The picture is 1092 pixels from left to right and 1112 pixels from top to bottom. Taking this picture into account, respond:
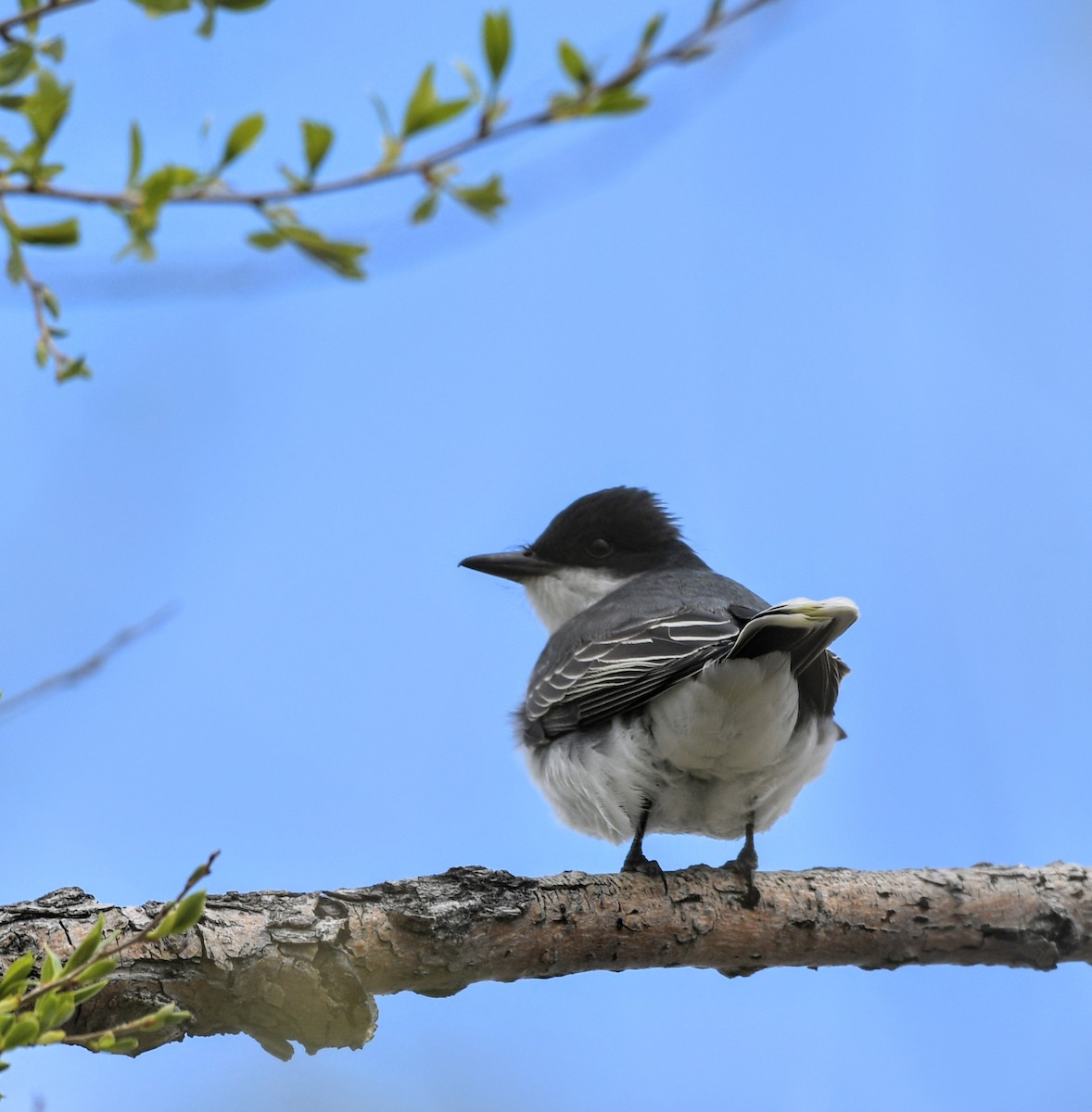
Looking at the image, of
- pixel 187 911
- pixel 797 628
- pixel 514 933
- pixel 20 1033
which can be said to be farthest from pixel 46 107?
pixel 797 628

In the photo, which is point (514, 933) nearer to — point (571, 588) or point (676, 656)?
point (676, 656)

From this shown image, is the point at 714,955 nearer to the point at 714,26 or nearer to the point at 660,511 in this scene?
the point at 714,26

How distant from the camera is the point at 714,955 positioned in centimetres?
386

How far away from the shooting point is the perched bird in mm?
4305

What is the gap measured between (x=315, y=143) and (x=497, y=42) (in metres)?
0.31

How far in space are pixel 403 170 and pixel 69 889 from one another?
207 centimetres

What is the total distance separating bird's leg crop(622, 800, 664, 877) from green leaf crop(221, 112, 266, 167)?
268cm

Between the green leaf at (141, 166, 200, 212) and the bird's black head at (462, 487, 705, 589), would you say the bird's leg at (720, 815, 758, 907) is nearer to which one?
the bird's black head at (462, 487, 705, 589)

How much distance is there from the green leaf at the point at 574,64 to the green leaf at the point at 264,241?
51 cm

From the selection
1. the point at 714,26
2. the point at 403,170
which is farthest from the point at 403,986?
the point at 714,26

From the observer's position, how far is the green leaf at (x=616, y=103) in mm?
1796

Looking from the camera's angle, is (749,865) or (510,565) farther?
(510,565)

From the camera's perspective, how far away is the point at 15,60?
1.76 metres

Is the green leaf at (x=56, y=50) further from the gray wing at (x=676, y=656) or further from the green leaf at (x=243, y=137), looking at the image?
the gray wing at (x=676, y=656)
